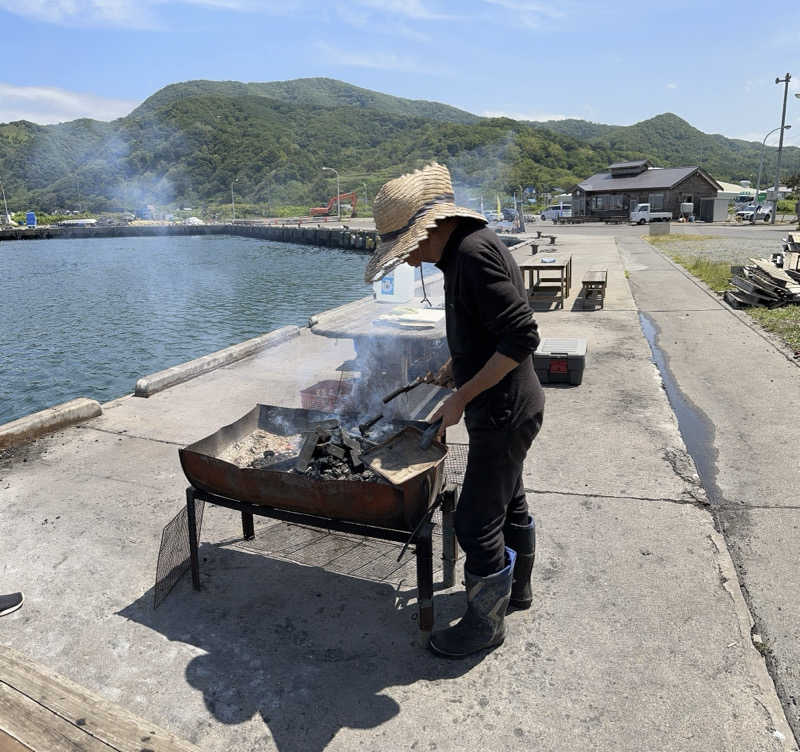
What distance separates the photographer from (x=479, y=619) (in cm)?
280

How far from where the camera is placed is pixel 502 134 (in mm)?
60656

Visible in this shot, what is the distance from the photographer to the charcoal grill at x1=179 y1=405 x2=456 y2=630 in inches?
110

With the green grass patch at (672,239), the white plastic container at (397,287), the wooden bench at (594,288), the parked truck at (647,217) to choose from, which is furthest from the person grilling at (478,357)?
the parked truck at (647,217)

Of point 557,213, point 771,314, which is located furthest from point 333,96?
point 771,314

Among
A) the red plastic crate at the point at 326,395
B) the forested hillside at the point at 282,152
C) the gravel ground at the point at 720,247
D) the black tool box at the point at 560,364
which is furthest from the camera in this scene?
the forested hillside at the point at 282,152

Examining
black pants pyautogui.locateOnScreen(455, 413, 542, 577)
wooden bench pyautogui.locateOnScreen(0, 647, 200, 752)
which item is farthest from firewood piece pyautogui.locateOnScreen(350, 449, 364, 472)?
wooden bench pyautogui.locateOnScreen(0, 647, 200, 752)

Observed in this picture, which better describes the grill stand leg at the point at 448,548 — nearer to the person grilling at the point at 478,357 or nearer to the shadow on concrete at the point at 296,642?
the shadow on concrete at the point at 296,642

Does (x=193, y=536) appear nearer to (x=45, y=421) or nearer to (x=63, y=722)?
(x=63, y=722)

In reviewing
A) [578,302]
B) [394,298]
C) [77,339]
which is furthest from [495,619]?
[77,339]

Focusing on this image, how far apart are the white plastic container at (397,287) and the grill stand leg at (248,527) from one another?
5.38 m

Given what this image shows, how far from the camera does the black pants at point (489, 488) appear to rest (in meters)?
2.59

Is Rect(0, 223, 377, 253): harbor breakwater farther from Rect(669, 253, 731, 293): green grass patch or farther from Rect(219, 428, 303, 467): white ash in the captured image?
Rect(219, 428, 303, 467): white ash

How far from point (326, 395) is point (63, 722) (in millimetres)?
4342

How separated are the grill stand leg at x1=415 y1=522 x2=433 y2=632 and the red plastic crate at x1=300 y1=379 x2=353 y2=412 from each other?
2.80 meters
